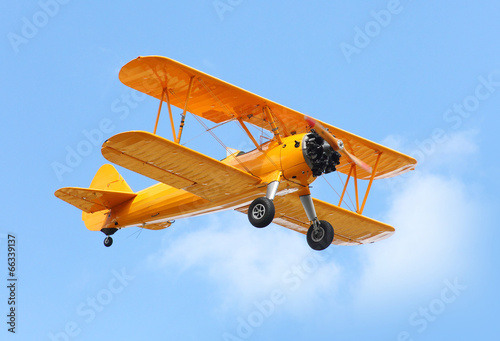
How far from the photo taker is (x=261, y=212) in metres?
16.2

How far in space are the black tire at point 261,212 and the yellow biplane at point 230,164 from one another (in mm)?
20

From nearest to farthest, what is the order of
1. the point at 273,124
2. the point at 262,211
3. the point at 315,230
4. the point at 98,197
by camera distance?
1. the point at 262,211
2. the point at 273,124
3. the point at 315,230
4. the point at 98,197

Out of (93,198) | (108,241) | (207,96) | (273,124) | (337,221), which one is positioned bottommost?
(108,241)

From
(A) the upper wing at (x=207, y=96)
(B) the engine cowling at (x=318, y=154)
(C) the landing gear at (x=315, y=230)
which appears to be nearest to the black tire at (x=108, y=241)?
(A) the upper wing at (x=207, y=96)

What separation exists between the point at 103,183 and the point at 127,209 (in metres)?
2.06

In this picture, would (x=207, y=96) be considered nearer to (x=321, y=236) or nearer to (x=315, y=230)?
(x=315, y=230)

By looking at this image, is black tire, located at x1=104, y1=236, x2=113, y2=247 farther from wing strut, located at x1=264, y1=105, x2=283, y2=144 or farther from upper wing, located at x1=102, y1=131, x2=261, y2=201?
wing strut, located at x1=264, y1=105, x2=283, y2=144

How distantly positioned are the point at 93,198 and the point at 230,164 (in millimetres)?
4321

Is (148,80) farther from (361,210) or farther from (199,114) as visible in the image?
(361,210)

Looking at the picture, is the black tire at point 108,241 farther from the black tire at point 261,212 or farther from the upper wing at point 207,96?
the black tire at point 261,212

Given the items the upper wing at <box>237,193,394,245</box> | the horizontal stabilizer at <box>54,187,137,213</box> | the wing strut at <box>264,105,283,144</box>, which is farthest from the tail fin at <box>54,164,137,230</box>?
the wing strut at <box>264,105,283,144</box>

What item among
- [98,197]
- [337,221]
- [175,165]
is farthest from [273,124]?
[98,197]

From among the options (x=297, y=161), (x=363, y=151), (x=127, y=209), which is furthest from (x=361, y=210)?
(x=127, y=209)

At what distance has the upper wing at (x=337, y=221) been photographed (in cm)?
1902
